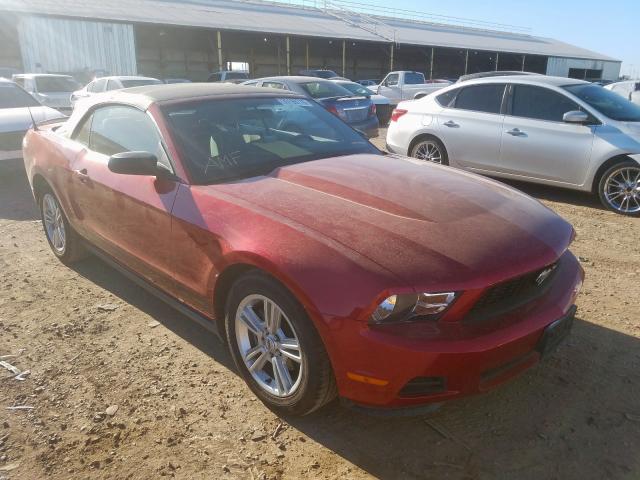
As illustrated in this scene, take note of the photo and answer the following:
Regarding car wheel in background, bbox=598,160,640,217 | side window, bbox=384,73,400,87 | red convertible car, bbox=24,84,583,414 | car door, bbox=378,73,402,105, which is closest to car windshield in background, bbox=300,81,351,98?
car wheel in background, bbox=598,160,640,217

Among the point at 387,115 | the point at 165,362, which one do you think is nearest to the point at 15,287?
the point at 165,362

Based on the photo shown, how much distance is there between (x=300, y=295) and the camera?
2256 mm

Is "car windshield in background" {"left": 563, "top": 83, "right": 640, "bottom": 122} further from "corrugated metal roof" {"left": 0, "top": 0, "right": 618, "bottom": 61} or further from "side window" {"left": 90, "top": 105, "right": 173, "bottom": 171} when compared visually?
"corrugated metal roof" {"left": 0, "top": 0, "right": 618, "bottom": 61}

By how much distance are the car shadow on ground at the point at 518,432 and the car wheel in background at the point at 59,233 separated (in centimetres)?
281

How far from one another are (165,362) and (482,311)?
6.27 feet

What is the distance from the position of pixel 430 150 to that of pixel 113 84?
10.6 meters

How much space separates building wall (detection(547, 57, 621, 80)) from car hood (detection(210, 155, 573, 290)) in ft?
157

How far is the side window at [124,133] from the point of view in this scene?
10.8 feet

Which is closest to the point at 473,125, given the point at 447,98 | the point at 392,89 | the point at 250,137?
the point at 447,98

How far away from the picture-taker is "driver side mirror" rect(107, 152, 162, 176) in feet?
9.80

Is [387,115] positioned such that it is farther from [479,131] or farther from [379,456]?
[379,456]

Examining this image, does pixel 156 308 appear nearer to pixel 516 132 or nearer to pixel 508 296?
pixel 508 296

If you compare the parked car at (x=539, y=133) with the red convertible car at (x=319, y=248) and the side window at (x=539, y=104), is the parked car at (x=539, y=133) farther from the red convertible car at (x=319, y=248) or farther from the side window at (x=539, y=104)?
the red convertible car at (x=319, y=248)

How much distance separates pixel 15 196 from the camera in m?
7.54
